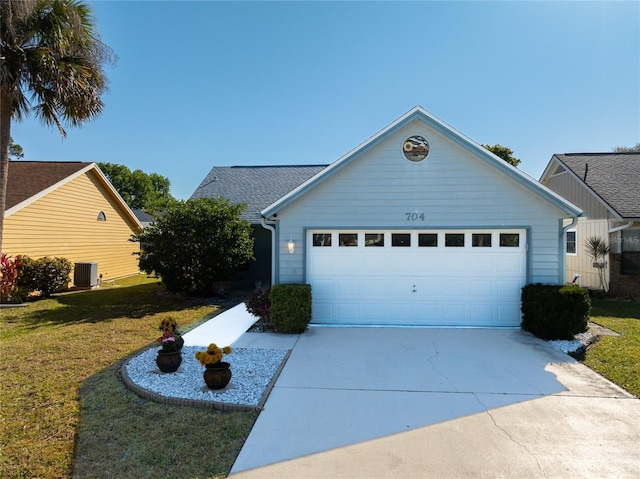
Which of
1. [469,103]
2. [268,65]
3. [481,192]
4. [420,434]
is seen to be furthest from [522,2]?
[420,434]

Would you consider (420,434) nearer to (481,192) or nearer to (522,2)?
(481,192)

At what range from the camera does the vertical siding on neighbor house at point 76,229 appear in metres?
12.9

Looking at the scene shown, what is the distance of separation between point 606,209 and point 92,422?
15844 millimetres

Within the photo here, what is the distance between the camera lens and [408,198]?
8703 mm

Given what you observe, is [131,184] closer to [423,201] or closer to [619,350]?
[423,201]

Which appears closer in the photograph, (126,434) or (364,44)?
(126,434)

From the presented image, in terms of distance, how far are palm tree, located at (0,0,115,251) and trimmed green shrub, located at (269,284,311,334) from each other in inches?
263

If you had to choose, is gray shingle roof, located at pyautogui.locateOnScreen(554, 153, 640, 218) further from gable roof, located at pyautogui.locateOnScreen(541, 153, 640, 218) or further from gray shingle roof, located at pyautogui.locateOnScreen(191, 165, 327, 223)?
gray shingle roof, located at pyautogui.locateOnScreen(191, 165, 327, 223)

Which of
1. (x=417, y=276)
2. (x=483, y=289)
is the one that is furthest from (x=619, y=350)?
(x=417, y=276)

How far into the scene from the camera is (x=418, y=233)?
876cm

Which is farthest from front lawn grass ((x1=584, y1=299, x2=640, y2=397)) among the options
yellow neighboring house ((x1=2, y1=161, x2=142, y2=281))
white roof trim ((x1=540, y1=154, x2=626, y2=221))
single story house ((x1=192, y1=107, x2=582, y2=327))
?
yellow neighboring house ((x1=2, y1=161, x2=142, y2=281))

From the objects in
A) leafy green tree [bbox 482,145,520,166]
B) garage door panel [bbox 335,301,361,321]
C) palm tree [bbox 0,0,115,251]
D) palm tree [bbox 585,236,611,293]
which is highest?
leafy green tree [bbox 482,145,520,166]

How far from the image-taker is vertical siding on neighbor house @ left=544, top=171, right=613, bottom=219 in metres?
13.3

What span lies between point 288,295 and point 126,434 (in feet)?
14.8
